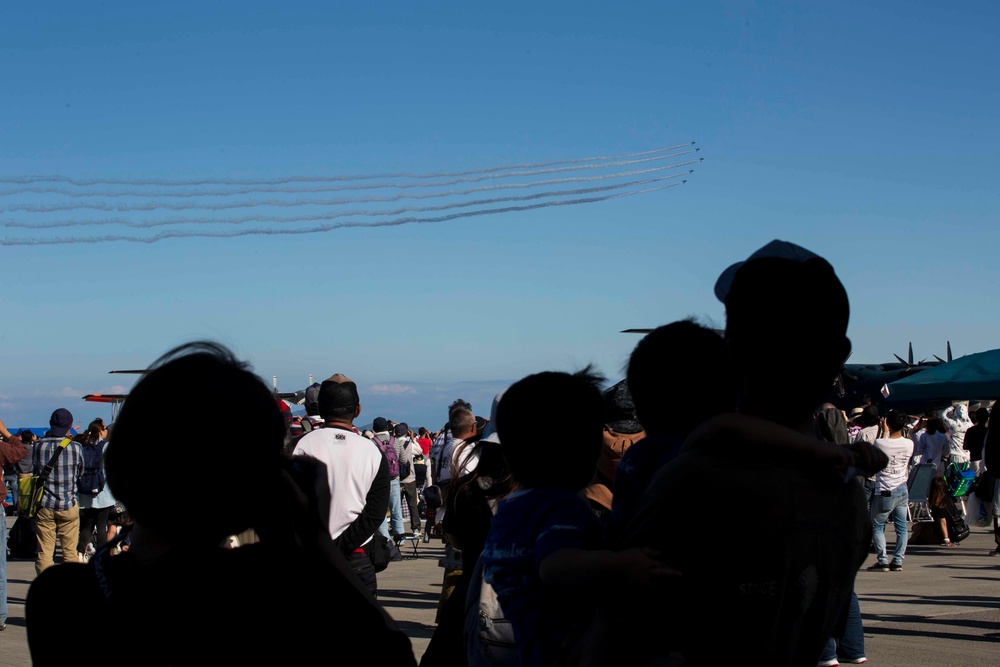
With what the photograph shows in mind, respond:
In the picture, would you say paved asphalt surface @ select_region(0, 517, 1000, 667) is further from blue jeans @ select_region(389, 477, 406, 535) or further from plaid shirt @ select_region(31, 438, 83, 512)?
plaid shirt @ select_region(31, 438, 83, 512)

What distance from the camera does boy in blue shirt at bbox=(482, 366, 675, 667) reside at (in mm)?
2275

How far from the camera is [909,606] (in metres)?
9.78

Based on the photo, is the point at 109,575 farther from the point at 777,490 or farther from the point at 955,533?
the point at 955,533

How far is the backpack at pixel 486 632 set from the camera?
9.84 ft

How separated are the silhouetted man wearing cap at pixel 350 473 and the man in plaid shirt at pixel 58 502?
7.28 meters

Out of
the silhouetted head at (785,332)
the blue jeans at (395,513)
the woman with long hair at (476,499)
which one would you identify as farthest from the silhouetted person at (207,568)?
the blue jeans at (395,513)

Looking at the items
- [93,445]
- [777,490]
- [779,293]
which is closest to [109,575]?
[777,490]

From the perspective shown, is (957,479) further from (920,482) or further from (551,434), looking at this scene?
(551,434)

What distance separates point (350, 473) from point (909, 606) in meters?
6.75

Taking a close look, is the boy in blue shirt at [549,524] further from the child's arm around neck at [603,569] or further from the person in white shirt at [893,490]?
the person in white shirt at [893,490]

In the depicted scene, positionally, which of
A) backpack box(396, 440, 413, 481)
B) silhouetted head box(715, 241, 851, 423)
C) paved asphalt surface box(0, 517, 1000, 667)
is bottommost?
paved asphalt surface box(0, 517, 1000, 667)

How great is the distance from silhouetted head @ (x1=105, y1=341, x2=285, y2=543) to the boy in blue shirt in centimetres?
75

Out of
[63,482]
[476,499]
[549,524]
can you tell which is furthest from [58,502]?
[549,524]

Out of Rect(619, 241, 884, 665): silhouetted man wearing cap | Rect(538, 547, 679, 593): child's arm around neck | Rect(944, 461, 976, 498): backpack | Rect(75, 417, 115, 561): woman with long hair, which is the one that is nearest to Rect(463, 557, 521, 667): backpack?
Rect(538, 547, 679, 593): child's arm around neck
